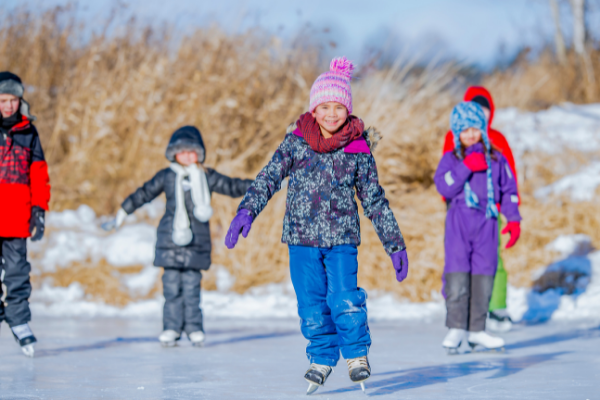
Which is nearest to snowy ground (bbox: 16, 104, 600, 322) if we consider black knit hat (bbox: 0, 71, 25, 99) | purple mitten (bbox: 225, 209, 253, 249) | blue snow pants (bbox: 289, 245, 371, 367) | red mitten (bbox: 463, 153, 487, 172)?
red mitten (bbox: 463, 153, 487, 172)

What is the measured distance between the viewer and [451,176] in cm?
476

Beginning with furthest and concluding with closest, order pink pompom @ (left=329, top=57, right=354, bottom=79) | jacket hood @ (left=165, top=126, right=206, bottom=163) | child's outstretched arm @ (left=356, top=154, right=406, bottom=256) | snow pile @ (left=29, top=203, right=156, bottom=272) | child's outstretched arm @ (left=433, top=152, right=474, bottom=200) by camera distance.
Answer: snow pile @ (left=29, top=203, right=156, bottom=272)
jacket hood @ (left=165, top=126, right=206, bottom=163)
child's outstretched arm @ (left=433, top=152, right=474, bottom=200)
pink pompom @ (left=329, top=57, right=354, bottom=79)
child's outstretched arm @ (left=356, top=154, right=406, bottom=256)

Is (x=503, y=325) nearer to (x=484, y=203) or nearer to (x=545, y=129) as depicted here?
(x=484, y=203)

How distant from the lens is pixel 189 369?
13.4ft

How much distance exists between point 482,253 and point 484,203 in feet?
1.04

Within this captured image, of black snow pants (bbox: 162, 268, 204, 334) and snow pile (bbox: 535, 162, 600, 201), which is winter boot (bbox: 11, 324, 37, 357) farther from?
snow pile (bbox: 535, 162, 600, 201)

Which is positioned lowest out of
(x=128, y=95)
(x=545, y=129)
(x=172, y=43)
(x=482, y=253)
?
(x=482, y=253)

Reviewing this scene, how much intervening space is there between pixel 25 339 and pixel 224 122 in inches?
229

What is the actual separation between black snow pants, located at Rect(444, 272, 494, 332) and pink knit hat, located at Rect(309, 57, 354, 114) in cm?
163

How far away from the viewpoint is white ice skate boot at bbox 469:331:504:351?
4.69 meters

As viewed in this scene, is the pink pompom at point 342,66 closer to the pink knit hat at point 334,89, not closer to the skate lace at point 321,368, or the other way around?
the pink knit hat at point 334,89

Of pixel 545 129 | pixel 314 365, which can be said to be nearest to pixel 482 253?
pixel 314 365

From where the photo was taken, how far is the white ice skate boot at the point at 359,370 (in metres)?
3.25

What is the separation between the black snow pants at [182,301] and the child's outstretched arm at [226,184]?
597 mm
